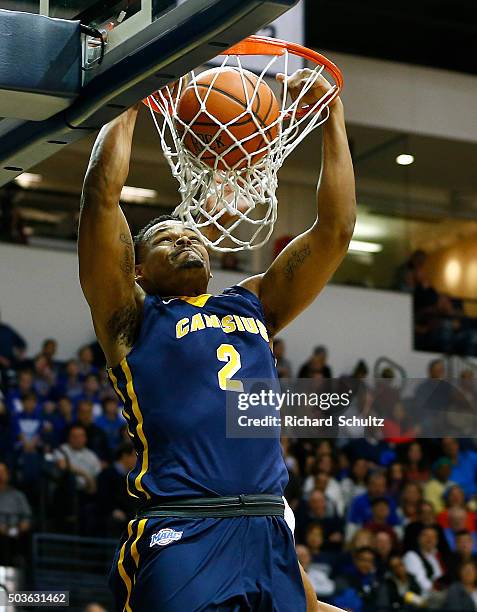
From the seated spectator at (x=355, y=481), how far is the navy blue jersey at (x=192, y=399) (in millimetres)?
7378

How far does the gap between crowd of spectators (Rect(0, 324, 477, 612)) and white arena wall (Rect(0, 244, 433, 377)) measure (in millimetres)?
563

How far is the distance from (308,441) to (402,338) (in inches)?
105

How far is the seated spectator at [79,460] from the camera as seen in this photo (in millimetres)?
10398

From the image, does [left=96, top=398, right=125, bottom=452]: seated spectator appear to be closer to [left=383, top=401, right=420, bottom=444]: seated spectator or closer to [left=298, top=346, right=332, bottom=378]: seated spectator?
[left=298, top=346, right=332, bottom=378]: seated spectator

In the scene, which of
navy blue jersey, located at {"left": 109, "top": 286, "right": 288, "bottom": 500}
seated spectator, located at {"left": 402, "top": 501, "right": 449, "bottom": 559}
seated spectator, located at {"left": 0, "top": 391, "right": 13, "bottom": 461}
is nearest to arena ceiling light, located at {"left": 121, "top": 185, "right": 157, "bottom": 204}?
seated spectator, located at {"left": 0, "top": 391, "right": 13, "bottom": 461}

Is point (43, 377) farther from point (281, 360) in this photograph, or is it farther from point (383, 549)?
point (383, 549)

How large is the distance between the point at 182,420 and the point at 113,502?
685 cm

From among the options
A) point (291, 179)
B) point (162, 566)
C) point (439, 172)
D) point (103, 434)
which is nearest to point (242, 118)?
point (162, 566)

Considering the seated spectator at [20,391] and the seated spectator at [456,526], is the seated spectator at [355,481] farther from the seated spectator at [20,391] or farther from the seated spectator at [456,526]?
the seated spectator at [20,391]

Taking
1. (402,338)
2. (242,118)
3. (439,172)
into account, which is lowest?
(402,338)

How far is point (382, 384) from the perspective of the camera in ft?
39.4

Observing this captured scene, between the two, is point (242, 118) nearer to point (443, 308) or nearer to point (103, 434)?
point (103, 434)

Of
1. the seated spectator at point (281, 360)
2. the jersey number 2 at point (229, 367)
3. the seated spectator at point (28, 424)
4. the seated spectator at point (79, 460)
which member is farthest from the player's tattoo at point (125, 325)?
the seated spectator at point (281, 360)

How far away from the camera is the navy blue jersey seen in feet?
12.2
